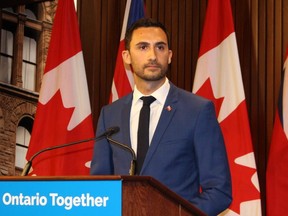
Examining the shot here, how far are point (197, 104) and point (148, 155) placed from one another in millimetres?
327

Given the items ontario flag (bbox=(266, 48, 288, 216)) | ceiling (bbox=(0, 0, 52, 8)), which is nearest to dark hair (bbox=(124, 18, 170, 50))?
ontario flag (bbox=(266, 48, 288, 216))

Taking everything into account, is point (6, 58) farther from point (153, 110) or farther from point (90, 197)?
point (90, 197)

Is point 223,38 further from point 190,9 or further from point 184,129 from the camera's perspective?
point 184,129

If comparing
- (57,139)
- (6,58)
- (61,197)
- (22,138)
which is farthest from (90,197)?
(6,58)

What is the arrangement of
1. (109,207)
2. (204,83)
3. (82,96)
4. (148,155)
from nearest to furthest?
1. (109,207)
2. (148,155)
3. (204,83)
4. (82,96)

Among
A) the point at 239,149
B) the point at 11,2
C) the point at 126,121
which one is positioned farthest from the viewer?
the point at 11,2

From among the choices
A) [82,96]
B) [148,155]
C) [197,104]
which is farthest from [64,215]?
[82,96]

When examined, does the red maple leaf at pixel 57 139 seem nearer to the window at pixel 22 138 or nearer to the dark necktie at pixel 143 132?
the window at pixel 22 138

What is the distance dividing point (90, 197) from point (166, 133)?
84cm

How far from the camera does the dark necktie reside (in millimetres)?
2764

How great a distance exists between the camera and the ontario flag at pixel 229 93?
454cm

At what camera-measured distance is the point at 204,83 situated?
490 centimetres

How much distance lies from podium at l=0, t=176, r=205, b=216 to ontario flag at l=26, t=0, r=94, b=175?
299cm

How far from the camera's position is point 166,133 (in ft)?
9.09
